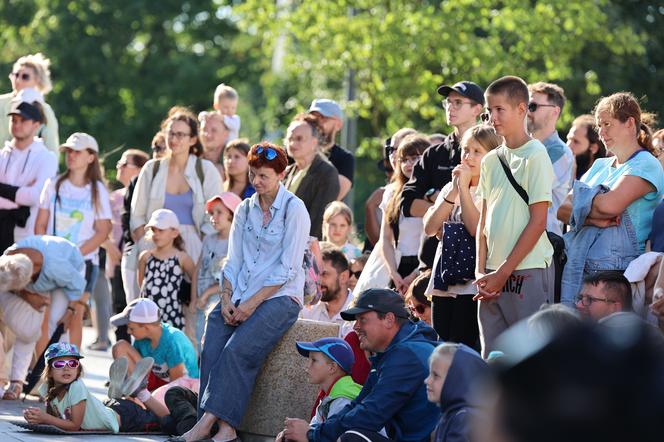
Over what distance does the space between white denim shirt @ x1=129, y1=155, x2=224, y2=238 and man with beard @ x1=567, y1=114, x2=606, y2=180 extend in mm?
3026

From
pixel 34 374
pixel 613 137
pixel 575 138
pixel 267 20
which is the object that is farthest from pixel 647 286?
pixel 267 20

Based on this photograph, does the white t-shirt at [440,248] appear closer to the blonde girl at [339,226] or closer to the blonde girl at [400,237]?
the blonde girl at [400,237]

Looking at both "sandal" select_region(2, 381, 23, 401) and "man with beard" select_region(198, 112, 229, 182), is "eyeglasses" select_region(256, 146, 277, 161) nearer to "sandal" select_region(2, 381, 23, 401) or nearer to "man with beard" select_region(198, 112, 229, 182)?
"sandal" select_region(2, 381, 23, 401)

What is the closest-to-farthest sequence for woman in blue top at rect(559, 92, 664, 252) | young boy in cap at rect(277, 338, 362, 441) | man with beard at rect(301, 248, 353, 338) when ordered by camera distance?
woman in blue top at rect(559, 92, 664, 252)
young boy in cap at rect(277, 338, 362, 441)
man with beard at rect(301, 248, 353, 338)

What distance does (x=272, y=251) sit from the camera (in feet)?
24.9

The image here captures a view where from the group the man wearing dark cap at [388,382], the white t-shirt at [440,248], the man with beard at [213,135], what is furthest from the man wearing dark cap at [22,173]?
the man wearing dark cap at [388,382]

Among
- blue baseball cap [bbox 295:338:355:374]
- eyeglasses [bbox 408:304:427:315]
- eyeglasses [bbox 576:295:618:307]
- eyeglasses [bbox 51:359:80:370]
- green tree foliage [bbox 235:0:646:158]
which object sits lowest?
eyeglasses [bbox 51:359:80:370]

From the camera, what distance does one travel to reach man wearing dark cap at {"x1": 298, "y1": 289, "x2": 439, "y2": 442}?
6.10 m

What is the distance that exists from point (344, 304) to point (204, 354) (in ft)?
5.00

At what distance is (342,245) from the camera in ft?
34.1

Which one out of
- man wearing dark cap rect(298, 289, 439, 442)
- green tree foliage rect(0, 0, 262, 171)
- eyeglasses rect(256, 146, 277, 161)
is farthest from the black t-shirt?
green tree foliage rect(0, 0, 262, 171)

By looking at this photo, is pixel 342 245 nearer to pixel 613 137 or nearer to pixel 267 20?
pixel 613 137

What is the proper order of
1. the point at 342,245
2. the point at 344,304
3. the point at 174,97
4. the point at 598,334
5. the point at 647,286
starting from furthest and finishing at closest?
the point at 174,97
the point at 342,245
the point at 344,304
the point at 647,286
the point at 598,334

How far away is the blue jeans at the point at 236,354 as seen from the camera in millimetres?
7391
